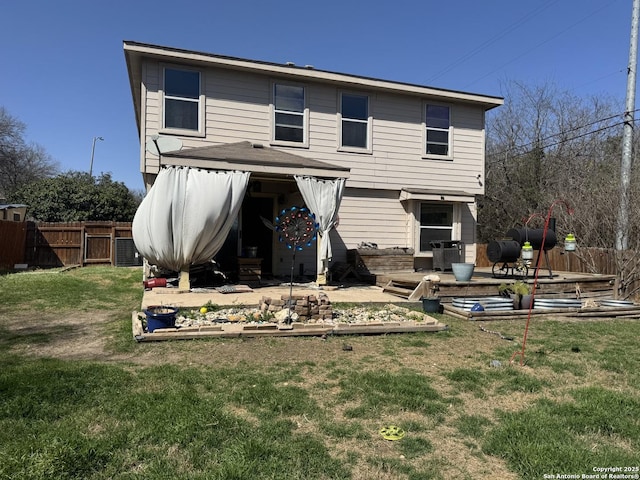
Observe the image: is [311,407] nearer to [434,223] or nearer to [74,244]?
[434,223]

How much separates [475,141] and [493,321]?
7.40 m

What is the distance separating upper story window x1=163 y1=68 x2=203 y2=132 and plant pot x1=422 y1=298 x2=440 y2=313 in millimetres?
6720

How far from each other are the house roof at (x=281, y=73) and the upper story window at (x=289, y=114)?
1.19ft

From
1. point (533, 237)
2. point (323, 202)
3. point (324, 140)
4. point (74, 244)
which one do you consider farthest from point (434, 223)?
point (74, 244)

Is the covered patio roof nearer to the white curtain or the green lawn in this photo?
the white curtain

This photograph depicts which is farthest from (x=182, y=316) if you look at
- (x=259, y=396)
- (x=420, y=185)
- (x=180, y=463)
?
(x=420, y=185)

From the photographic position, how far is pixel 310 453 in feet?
8.61

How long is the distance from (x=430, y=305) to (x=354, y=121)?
20.6 ft

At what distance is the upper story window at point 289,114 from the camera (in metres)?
11.1

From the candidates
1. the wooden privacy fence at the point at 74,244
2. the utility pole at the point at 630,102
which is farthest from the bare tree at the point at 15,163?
the utility pole at the point at 630,102

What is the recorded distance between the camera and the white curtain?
931cm

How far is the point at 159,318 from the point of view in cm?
539

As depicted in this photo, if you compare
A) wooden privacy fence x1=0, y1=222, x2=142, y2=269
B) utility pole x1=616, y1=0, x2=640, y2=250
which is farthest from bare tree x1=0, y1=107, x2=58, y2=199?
utility pole x1=616, y1=0, x2=640, y2=250

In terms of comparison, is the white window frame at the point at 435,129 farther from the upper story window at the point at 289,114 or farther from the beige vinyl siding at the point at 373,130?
the upper story window at the point at 289,114
